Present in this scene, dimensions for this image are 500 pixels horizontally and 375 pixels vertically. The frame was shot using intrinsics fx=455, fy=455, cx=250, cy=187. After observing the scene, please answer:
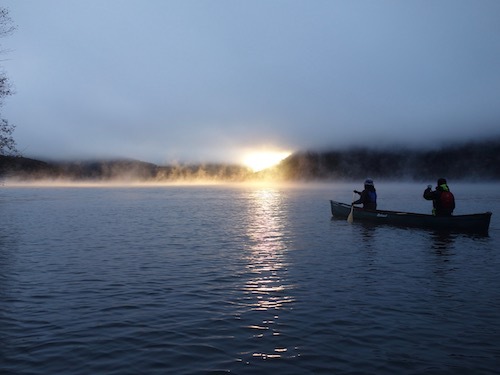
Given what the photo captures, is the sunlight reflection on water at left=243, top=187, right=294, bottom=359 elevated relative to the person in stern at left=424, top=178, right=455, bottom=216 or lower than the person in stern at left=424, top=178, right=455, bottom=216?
lower

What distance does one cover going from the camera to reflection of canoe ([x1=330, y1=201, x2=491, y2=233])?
106ft

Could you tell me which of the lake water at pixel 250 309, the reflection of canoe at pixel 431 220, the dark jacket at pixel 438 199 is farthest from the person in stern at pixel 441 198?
the lake water at pixel 250 309

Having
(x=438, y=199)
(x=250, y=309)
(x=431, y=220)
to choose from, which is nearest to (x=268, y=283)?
(x=250, y=309)

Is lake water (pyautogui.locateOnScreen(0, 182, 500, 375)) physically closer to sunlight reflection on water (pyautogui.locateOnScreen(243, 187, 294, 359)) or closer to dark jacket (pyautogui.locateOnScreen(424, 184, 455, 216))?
sunlight reflection on water (pyautogui.locateOnScreen(243, 187, 294, 359))

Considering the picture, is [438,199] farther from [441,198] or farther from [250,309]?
[250,309]

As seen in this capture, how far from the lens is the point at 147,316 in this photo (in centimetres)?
1296

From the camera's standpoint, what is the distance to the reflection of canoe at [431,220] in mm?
32438

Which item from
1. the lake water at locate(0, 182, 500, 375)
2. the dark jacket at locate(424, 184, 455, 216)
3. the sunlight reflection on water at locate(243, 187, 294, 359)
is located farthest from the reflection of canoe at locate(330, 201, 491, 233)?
the sunlight reflection on water at locate(243, 187, 294, 359)

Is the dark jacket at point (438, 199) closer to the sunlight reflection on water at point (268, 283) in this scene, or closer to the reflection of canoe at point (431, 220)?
the reflection of canoe at point (431, 220)

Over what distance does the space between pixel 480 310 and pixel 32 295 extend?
1415 centimetres

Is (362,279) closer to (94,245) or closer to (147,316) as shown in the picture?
(147,316)

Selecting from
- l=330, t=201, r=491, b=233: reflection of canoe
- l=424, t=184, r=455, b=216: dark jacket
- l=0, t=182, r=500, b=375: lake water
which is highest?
l=424, t=184, r=455, b=216: dark jacket

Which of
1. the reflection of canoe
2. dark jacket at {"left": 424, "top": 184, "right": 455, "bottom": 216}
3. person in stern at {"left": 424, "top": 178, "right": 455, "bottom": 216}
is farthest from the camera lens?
person in stern at {"left": 424, "top": 178, "right": 455, "bottom": 216}

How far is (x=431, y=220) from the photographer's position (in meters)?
34.2
